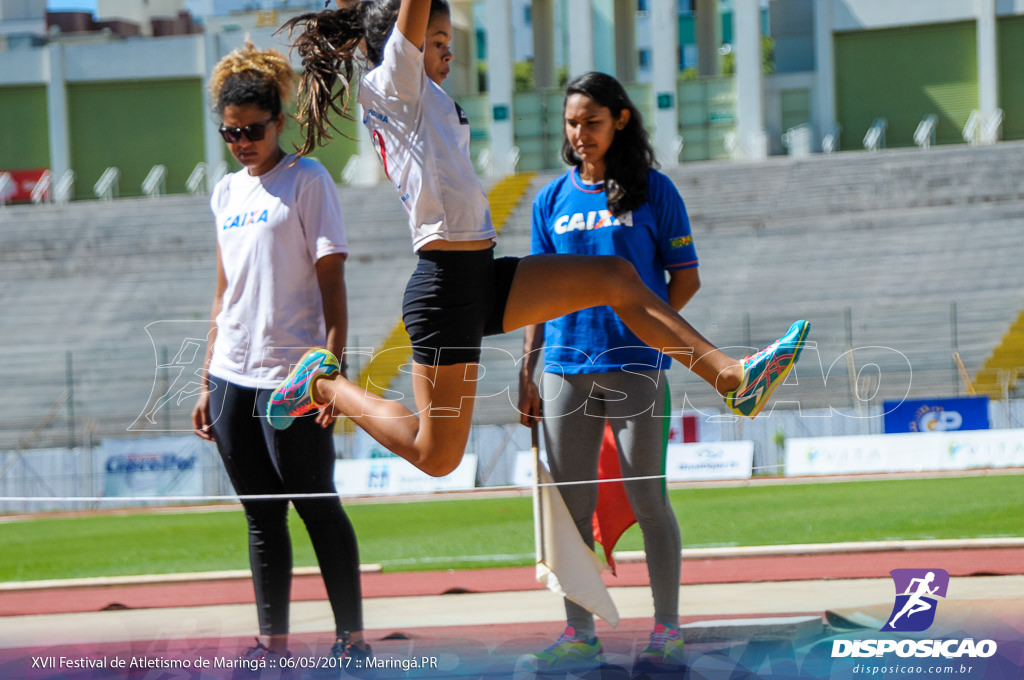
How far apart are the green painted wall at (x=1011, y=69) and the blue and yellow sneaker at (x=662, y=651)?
25.7 m

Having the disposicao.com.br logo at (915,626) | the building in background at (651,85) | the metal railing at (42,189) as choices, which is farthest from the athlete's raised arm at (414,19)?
the metal railing at (42,189)

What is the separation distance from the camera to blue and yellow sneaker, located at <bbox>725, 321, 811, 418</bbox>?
116 inches

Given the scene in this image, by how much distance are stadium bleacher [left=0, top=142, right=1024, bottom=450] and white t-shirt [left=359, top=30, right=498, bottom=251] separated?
283 inches

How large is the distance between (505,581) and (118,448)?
22.0ft

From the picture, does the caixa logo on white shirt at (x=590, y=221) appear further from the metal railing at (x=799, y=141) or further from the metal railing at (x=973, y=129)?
the metal railing at (x=973, y=129)

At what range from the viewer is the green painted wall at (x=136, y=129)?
2750 cm

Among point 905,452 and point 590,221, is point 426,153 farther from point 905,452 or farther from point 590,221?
point 905,452

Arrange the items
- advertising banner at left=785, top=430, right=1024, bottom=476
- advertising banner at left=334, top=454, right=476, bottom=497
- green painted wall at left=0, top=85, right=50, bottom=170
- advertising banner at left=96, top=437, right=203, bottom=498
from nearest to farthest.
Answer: advertising banner at left=785, top=430, right=1024, bottom=476, advertising banner at left=334, top=454, right=476, bottom=497, advertising banner at left=96, top=437, right=203, bottom=498, green painted wall at left=0, top=85, right=50, bottom=170

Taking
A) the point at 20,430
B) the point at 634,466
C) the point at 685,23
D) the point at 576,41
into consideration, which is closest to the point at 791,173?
the point at 576,41

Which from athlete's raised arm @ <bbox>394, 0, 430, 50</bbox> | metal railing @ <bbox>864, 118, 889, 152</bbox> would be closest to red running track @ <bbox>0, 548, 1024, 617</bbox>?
athlete's raised arm @ <bbox>394, 0, 430, 50</bbox>

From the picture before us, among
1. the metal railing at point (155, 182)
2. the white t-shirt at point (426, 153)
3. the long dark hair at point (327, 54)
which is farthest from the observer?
the metal railing at point (155, 182)

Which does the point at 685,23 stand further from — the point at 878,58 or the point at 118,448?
the point at 118,448

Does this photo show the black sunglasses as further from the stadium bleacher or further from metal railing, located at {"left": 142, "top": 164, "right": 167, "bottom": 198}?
metal railing, located at {"left": 142, "top": 164, "right": 167, "bottom": 198}

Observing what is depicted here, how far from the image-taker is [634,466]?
128 inches
